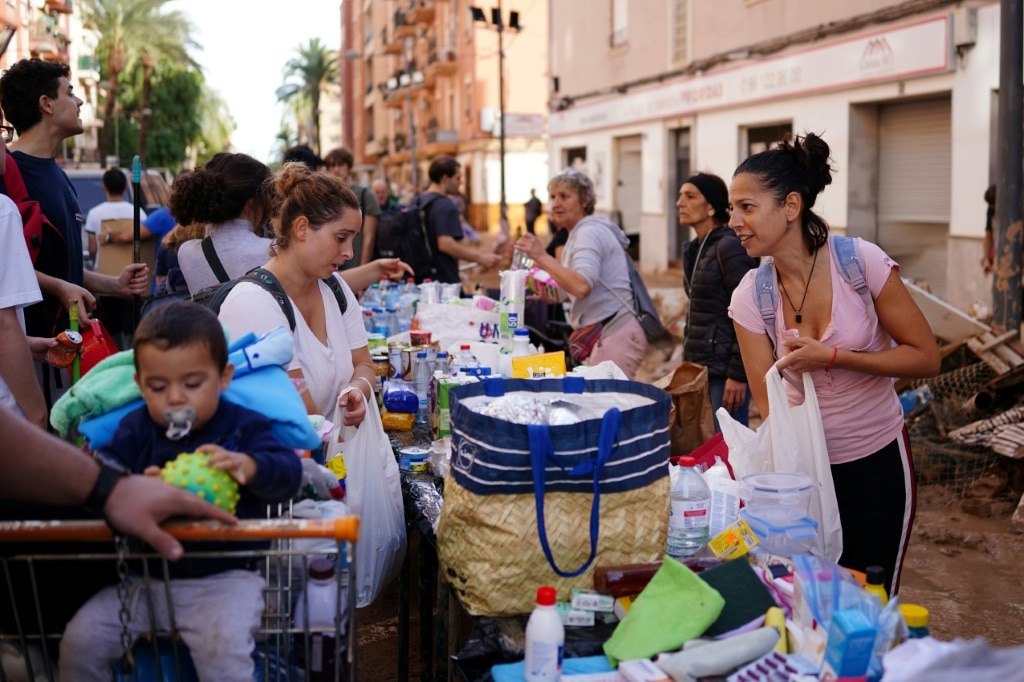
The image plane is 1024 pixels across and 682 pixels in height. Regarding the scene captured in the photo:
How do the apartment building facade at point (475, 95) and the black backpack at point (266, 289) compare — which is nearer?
the black backpack at point (266, 289)

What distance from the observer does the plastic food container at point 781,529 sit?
9.43 feet

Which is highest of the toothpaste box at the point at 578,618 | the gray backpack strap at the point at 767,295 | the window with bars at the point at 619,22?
the window with bars at the point at 619,22

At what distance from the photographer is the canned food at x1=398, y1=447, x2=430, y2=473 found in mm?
4039

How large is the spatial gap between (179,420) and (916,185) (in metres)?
13.6

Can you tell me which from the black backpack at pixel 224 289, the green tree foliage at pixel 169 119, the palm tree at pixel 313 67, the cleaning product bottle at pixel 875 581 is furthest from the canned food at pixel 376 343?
the palm tree at pixel 313 67

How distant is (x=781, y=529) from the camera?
2.89 meters

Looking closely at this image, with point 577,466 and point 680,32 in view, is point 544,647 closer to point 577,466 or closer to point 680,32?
point 577,466

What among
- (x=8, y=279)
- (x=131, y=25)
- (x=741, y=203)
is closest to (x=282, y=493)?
(x=8, y=279)

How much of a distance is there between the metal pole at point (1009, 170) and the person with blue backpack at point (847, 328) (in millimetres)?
5059

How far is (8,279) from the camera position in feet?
11.4

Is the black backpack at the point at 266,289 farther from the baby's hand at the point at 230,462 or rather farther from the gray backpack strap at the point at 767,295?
the gray backpack strap at the point at 767,295

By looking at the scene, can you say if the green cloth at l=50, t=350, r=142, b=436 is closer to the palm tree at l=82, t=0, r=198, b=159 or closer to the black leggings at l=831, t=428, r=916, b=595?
the black leggings at l=831, t=428, r=916, b=595

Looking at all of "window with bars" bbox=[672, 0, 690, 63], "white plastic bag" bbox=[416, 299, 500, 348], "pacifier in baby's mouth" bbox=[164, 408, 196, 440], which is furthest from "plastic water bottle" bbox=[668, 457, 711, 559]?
"window with bars" bbox=[672, 0, 690, 63]

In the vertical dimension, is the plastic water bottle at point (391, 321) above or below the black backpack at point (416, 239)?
below
